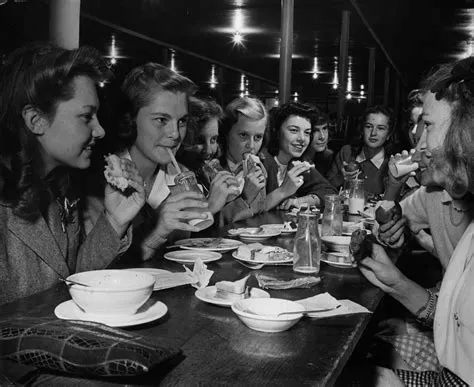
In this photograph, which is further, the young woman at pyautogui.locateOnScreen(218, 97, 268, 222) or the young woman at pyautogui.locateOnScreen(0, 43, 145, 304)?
the young woman at pyautogui.locateOnScreen(218, 97, 268, 222)

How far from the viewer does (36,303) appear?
141 cm

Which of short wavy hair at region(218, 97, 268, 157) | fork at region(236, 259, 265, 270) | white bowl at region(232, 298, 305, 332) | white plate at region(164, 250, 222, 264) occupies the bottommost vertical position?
fork at region(236, 259, 265, 270)

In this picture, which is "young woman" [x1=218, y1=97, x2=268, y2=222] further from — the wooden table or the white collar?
the white collar

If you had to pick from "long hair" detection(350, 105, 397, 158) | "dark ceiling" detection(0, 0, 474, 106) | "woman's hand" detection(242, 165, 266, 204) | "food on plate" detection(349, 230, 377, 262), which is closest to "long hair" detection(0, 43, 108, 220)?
"food on plate" detection(349, 230, 377, 262)

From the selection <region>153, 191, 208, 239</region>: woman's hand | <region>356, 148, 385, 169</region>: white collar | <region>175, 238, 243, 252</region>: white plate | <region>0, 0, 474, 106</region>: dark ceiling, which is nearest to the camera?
<region>153, 191, 208, 239</region>: woman's hand

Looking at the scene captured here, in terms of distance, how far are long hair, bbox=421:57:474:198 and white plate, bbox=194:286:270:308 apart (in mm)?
722

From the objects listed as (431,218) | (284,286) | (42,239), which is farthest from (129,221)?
(431,218)

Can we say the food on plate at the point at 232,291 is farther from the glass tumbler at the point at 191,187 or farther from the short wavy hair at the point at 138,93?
the short wavy hair at the point at 138,93

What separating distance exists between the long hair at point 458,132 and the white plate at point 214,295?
2.37ft

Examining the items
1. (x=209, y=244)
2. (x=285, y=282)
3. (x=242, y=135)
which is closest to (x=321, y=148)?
(x=242, y=135)

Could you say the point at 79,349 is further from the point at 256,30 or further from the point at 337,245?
the point at 256,30

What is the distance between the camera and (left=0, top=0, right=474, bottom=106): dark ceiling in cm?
837

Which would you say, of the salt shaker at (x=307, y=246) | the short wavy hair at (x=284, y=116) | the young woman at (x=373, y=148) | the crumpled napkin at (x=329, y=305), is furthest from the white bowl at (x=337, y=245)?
the young woman at (x=373, y=148)

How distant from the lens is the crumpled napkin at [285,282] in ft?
5.34
